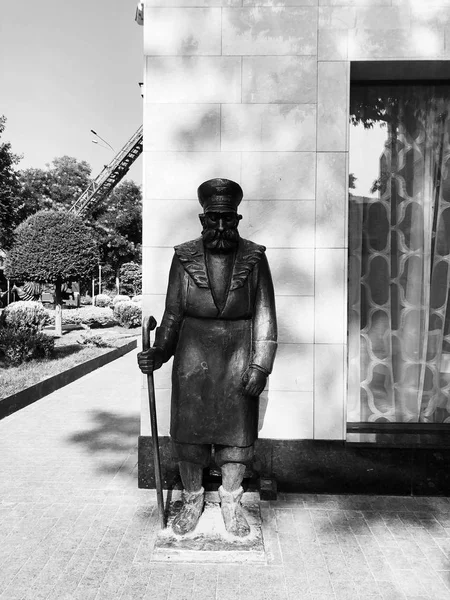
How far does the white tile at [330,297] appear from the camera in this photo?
4.38m

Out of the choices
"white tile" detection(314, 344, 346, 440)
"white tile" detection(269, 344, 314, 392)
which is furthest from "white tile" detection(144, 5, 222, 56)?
"white tile" detection(314, 344, 346, 440)

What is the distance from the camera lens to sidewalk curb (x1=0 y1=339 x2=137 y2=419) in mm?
7444

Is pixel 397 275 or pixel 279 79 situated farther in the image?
pixel 397 275

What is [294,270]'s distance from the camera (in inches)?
174

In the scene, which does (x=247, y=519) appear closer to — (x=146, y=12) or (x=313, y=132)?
(x=313, y=132)

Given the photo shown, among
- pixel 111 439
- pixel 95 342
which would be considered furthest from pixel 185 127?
pixel 95 342

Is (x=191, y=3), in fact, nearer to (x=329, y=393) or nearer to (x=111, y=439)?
(x=329, y=393)

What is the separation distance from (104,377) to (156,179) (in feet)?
23.8

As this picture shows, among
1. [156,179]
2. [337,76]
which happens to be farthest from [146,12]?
[337,76]

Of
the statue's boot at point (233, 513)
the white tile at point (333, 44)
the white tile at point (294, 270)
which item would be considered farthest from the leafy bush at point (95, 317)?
the statue's boot at point (233, 513)

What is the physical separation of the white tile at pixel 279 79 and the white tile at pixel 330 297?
136 centimetres

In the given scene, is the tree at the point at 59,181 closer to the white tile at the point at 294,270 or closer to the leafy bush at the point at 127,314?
the leafy bush at the point at 127,314

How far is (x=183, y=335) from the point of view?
3.43m

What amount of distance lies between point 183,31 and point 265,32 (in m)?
0.71
